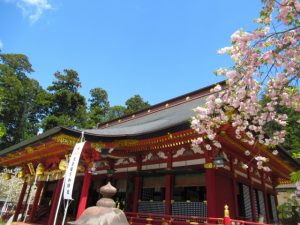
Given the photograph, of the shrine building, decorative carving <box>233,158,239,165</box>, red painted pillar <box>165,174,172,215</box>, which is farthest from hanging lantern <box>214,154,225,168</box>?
decorative carving <box>233,158,239,165</box>

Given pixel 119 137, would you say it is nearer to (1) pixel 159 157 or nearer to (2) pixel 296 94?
(1) pixel 159 157

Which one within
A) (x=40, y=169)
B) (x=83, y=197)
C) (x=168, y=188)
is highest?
(x=40, y=169)

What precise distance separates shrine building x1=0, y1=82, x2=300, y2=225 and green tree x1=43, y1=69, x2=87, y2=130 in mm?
24582

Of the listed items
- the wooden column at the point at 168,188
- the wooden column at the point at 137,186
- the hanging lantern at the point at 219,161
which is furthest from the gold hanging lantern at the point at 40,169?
the hanging lantern at the point at 219,161

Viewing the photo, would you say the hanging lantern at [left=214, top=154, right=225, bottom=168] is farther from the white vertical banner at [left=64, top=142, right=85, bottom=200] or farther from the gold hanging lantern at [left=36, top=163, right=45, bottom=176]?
the gold hanging lantern at [left=36, top=163, right=45, bottom=176]

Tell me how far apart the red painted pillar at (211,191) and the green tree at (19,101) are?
3274 centimetres

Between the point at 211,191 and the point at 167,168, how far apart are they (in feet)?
6.32

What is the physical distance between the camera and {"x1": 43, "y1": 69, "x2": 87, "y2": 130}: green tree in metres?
37.2

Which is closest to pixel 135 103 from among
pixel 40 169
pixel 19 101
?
pixel 19 101

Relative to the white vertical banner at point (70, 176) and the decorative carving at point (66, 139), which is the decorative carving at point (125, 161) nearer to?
the decorative carving at point (66, 139)

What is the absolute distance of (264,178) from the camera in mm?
13359

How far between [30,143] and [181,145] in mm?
6732

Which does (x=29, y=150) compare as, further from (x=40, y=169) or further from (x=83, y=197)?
(x=83, y=197)

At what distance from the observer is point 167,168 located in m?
9.57
